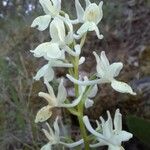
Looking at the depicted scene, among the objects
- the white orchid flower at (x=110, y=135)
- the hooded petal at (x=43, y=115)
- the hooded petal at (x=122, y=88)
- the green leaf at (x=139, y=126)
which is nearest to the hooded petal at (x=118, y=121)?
the white orchid flower at (x=110, y=135)

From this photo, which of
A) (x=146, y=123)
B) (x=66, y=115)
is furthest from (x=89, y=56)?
(x=146, y=123)

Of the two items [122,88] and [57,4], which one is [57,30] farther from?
[122,88]

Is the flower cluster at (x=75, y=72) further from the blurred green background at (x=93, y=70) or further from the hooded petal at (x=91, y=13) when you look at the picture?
Result: the blurred green background at (x=93, y=70)

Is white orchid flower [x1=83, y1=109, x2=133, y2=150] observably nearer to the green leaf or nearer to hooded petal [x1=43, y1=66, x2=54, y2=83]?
hooded petal [x1=43, y1=66, x2=54, y2=83]

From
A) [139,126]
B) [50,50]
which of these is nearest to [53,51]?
[50,50]

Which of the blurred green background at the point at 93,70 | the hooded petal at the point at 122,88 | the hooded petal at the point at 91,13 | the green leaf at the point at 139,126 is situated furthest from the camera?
the blurred green background at the point at 93,70

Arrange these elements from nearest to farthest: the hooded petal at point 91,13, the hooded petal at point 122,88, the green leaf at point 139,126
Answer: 1. the hooded petal at point 122,88
2. the hooded petal at point 91,13
3. the green leaf at point 139,126

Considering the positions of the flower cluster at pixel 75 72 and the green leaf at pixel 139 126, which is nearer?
the flower cluster at pixel 75 72
